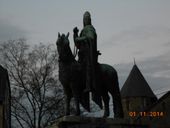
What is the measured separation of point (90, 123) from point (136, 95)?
71835mm

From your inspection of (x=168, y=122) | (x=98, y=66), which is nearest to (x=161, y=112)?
(x=168, y=122)

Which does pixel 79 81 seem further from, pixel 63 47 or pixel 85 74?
pixel 63 47

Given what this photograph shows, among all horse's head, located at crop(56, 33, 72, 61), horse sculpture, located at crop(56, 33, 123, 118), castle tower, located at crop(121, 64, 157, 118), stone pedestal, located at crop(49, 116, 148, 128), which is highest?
castle tower, located at crop(121, 64, 157, 118)

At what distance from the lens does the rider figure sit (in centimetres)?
1120

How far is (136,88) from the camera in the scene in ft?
272

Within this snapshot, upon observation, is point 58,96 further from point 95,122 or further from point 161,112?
point 161,112

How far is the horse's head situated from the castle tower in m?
70.8

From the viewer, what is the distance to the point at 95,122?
10.9m

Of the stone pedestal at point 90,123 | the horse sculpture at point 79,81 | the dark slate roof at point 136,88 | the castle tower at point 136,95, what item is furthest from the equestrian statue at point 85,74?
the dark slate roof at point 136,88

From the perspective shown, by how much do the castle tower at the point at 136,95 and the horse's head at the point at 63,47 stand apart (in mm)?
70772

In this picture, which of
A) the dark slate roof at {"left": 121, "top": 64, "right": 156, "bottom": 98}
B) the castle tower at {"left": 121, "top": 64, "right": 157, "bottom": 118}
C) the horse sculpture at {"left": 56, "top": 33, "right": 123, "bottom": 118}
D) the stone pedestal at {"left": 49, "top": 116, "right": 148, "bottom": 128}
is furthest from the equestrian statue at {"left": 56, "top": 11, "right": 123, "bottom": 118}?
the dark slate roof at {"left": 121, "top": 64, "right": 156, "bottom": 98}

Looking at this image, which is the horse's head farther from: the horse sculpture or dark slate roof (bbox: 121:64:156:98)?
dark slate roof (bbox: 121:64:156:98)

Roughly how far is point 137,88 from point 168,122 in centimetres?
1103

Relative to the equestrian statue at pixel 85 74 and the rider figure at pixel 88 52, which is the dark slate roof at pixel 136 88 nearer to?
the equestrian statue at pixel 85 74
